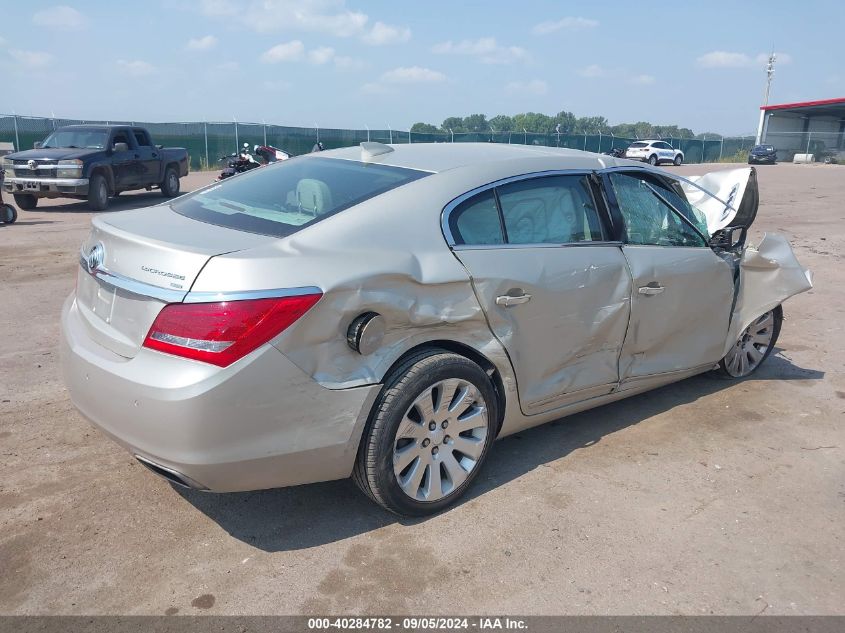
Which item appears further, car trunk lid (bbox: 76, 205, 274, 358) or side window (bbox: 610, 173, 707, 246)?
side window (bbox: 610, 173, 707, 246)

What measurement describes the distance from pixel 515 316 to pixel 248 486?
1.47 meters

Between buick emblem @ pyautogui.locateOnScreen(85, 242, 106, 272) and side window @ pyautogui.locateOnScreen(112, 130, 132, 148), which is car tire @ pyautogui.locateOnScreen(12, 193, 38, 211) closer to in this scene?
side window @ pyautogui.locateOnScreen(112, 130, 132, 148)

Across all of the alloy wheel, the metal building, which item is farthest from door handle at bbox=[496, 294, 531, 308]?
the metal building

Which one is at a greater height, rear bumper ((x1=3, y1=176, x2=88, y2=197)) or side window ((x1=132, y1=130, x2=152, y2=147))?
side window ((x1=132, y1=130, x2=152, y2=147))

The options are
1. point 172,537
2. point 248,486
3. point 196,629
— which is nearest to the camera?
point 196,629

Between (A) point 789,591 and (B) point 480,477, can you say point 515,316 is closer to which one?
(B) point 480,477

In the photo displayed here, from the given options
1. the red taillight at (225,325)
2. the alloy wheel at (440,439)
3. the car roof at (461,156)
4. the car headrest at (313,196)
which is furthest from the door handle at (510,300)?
the red taillight at (225,325)

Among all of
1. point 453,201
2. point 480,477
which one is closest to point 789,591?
point 480,477

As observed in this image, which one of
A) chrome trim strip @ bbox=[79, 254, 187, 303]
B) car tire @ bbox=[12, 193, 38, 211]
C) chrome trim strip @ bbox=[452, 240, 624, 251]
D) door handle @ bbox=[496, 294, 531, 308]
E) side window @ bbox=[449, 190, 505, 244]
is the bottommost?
car tire @ bbox=[12, 193, 38, 211]

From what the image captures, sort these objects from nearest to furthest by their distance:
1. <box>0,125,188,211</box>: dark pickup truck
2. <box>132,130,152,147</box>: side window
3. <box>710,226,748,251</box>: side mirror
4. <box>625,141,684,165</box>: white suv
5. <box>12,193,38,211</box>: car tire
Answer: <box>710,226,748,251</box>: side mirror → <box>0,125,188,211</box>: dark pickup truck → <box>12,193,38,211</box>: car tire → <box>132,130,152,147</box>: side window → <box>625,141,684,165</box>: white suv

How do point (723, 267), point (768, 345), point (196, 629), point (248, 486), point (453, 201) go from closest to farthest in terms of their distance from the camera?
point (196, 629) < point (248, 486) < point (453, 201) < point (723, 267) < point (768, 345)

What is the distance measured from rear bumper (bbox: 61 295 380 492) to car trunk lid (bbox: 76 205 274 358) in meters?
0.13

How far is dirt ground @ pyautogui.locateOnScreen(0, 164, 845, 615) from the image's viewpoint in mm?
2844

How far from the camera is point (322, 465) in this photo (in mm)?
3014
